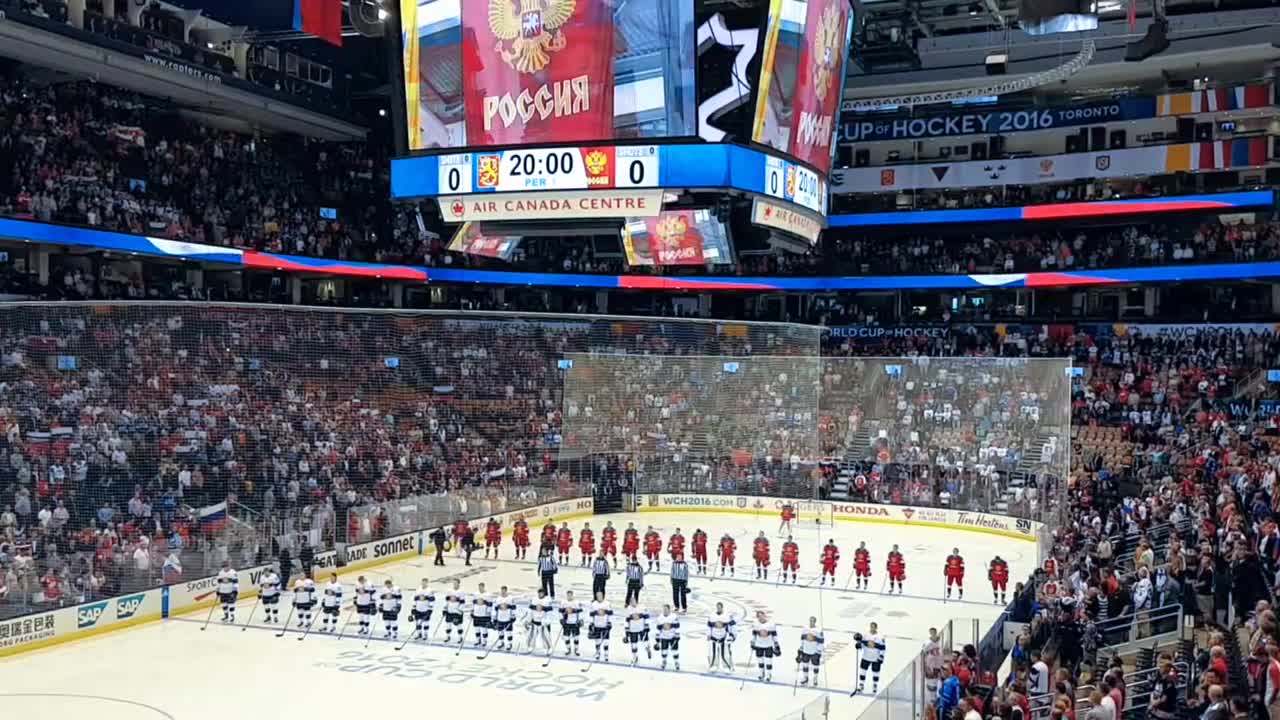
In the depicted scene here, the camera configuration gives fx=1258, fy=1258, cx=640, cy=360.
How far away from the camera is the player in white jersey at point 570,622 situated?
17.5 meters

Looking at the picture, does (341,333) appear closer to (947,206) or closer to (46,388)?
(46,388)

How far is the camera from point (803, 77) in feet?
44.3

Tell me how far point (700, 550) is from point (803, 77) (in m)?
12.3

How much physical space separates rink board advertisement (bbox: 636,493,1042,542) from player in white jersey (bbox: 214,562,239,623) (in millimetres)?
11556

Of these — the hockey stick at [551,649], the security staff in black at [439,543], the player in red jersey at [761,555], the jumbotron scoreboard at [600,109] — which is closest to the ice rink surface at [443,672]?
the hockey stick at [551,649]

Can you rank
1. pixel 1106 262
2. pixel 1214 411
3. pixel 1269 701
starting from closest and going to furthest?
pixel 1269 701 → pixel 1214 411 → pixel 1106 262

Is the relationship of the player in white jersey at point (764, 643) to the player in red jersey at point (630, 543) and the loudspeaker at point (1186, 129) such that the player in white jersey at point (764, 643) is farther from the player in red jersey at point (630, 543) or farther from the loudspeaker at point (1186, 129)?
the loudspeaker at point (1186, 129)

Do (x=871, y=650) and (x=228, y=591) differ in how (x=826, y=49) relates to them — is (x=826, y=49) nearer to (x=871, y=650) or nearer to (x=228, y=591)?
(x=871, y=650)

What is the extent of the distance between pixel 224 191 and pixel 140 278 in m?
3.19

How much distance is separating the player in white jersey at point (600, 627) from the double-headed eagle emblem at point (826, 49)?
24.9 ft

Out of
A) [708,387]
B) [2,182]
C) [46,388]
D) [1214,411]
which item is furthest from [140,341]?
[1214,411]

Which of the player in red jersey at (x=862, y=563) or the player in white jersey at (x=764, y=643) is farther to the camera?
the player in red jersey at (x=862, y=563)

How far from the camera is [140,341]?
18.3m

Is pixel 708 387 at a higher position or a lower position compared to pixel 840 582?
higher
